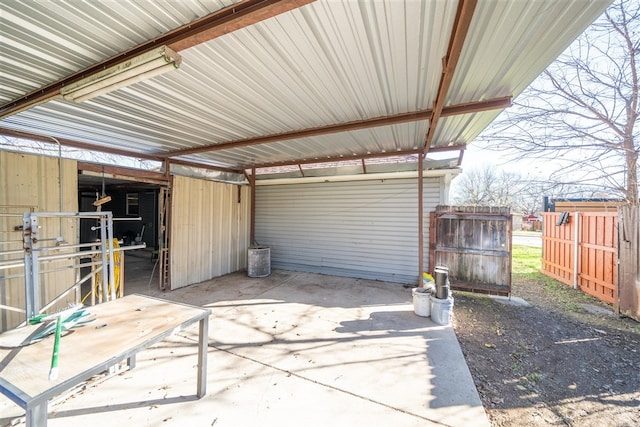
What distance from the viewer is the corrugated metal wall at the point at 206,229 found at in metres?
5.40

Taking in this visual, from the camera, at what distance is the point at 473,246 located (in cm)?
507

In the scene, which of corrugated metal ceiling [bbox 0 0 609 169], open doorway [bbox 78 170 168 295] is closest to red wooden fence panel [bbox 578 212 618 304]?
corrugated metal ceiling [bbox 0 0 609 169]

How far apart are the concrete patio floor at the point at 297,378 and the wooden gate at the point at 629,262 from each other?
2878 mm

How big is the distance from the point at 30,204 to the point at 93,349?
A: 3.47m

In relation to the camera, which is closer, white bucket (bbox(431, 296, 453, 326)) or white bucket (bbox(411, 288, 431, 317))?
white bucket (bbox(431, 296, 453, 326))

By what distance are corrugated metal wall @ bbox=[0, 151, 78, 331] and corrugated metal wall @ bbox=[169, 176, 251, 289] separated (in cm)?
161

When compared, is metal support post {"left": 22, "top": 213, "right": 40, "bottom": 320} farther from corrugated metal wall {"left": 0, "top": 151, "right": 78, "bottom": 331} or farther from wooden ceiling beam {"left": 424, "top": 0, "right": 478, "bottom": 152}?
wooden ceiling beam {"left": 424, "top": 0, "right": 478, "bottom": 152}

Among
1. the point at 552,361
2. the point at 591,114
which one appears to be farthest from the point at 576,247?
the point at 552,361

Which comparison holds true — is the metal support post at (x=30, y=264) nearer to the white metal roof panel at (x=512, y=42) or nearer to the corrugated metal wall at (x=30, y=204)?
the corrugated metal wall at (x=30, y=204)

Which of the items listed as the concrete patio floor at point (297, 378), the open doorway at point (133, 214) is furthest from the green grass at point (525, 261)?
the open doorway at point (133, 214)

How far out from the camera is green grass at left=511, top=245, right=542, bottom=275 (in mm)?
7102

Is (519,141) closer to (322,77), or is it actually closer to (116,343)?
(322,77)

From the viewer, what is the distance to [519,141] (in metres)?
5.41

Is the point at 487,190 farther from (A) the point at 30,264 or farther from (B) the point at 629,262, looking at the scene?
(A) the point at 30,264
